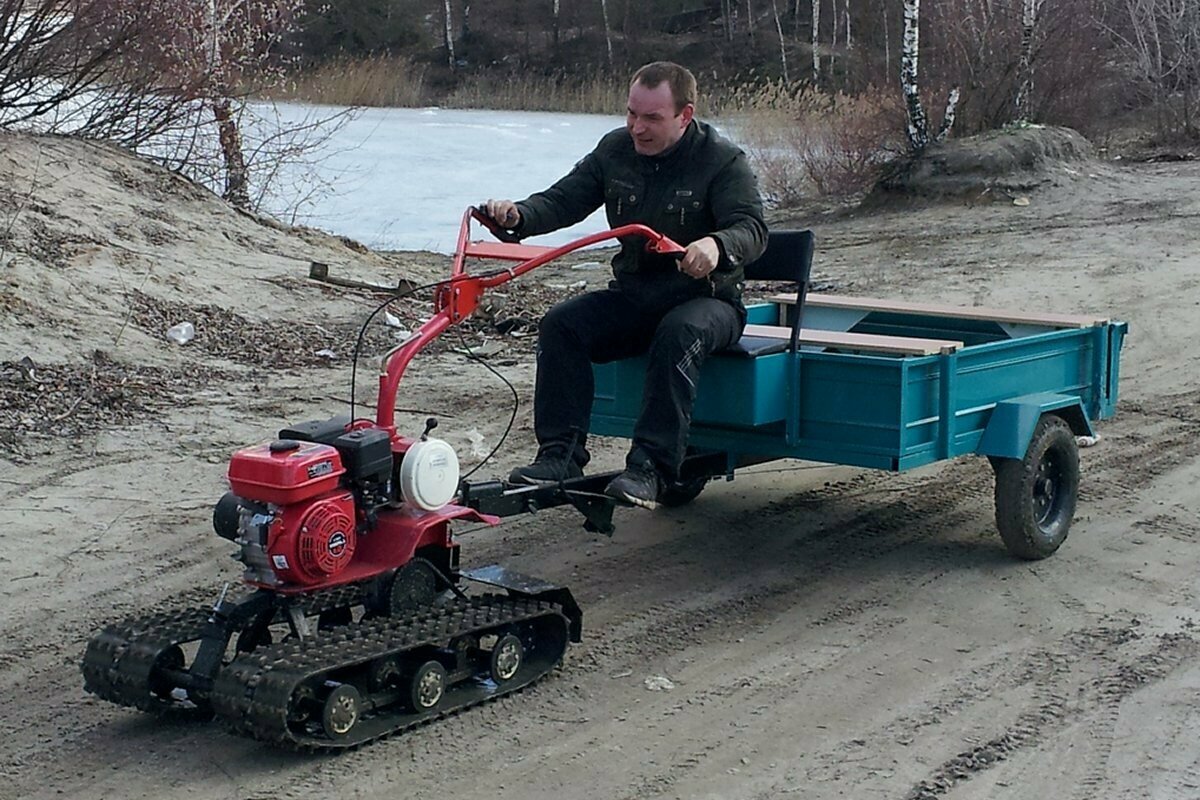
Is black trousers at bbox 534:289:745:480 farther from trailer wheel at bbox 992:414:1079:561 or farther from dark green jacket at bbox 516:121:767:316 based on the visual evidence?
trailer wheel at bbox 992:414:1079:561

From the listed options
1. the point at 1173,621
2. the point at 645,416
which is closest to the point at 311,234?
the point at 645,416

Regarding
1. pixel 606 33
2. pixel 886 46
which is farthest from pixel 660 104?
pixel 606 33

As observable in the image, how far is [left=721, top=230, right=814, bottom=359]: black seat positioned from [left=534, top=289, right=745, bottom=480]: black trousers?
229mm

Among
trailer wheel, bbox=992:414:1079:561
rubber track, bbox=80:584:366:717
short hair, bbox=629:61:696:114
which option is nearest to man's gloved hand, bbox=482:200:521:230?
short hair, bbox=629:61:696:114

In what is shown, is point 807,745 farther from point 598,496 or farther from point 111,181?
point 111,181

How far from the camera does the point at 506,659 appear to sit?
16.1 ft

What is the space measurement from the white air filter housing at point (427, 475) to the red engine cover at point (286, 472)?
0.25m

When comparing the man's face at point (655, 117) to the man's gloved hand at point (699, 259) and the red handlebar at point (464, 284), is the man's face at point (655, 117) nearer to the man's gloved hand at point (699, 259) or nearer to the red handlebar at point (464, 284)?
the red handlebar at point (464, 284)

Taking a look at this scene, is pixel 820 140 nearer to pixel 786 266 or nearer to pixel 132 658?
pixel 786 266

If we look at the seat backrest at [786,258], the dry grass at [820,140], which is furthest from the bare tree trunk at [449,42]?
the seat backrest at [786,258]

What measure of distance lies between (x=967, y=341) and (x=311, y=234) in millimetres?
7778

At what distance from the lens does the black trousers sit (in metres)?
5.62

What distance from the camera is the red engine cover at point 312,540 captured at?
14.7 ft

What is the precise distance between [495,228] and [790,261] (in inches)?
47.6
